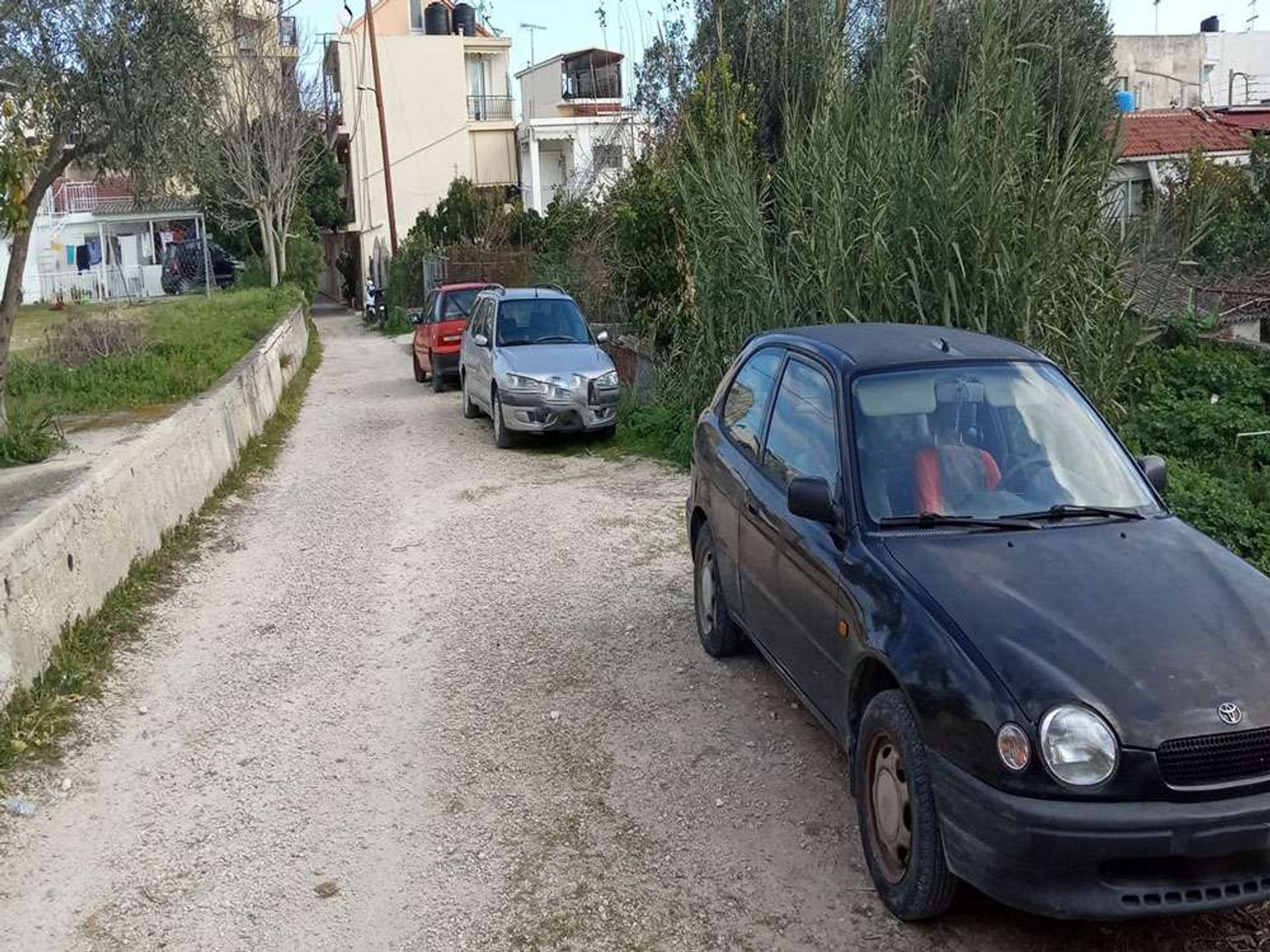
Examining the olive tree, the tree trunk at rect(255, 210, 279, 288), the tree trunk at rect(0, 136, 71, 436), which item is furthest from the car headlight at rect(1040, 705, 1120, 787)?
the tree trunk at rect(255, 210, 279, 288)

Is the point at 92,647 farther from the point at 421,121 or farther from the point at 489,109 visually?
the point at 489,109

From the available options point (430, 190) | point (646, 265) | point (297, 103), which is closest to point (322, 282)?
point (430, 190)

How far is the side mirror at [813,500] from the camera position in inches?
186

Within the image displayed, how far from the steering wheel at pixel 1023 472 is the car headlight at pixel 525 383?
894 cm

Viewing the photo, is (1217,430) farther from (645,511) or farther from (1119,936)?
(1119,936)

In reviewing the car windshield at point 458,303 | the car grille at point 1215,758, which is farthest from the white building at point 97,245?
the car grille at point 1215,758

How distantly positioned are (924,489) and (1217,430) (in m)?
6.24

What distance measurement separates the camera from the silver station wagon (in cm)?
1352

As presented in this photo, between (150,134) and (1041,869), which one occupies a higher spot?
(150,134)

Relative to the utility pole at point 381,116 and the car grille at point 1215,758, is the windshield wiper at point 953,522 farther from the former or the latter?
the utility pole at point 381,116

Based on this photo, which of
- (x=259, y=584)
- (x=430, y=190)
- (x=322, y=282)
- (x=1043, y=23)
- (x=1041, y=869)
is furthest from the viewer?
(x=322, y=282)

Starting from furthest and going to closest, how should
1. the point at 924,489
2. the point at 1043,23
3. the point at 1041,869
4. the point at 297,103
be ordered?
the point at 297,103 < the point at 1043,23 < the point at 924,489 < the point at 1041,869

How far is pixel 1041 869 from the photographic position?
3.53 meters

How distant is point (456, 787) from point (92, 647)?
2.82m
